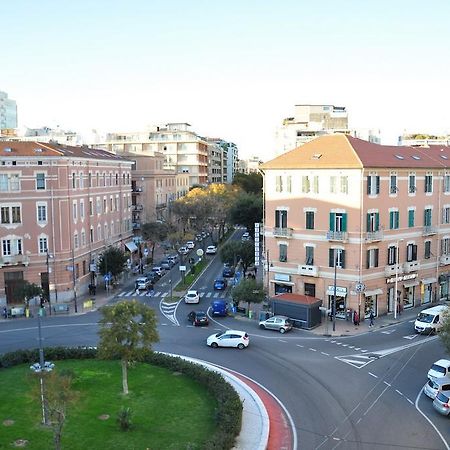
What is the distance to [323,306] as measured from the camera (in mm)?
50000

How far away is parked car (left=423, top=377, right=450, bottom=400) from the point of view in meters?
29.4

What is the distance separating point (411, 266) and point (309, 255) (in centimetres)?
972

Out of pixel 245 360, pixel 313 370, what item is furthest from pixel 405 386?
pixel 245 360

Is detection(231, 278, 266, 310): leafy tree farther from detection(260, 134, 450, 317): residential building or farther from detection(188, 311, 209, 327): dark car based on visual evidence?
detection(188, 311, 209, 327): dark car

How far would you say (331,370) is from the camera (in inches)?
1394

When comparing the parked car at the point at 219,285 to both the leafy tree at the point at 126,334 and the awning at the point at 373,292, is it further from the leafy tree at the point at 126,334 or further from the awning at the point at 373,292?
the leafy tree at the point at 126,334

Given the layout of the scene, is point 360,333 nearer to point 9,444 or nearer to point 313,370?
point 313,370

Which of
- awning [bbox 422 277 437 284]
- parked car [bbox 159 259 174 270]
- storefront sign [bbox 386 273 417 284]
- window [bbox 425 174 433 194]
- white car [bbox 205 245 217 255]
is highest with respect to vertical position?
window [bbox 425 174 433 194]

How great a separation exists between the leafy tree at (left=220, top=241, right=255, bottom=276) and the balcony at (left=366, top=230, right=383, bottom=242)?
19.8m

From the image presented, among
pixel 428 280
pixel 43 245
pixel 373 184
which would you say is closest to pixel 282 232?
pixel 373 184

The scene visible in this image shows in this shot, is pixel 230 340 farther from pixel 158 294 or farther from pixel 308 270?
pixel 158 294

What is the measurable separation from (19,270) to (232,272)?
26.3 m

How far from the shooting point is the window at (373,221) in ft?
160

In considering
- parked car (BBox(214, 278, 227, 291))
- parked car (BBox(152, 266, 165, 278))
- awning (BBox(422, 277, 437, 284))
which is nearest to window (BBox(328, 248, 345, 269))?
awning (BBox(422, 277, 437, 284))
